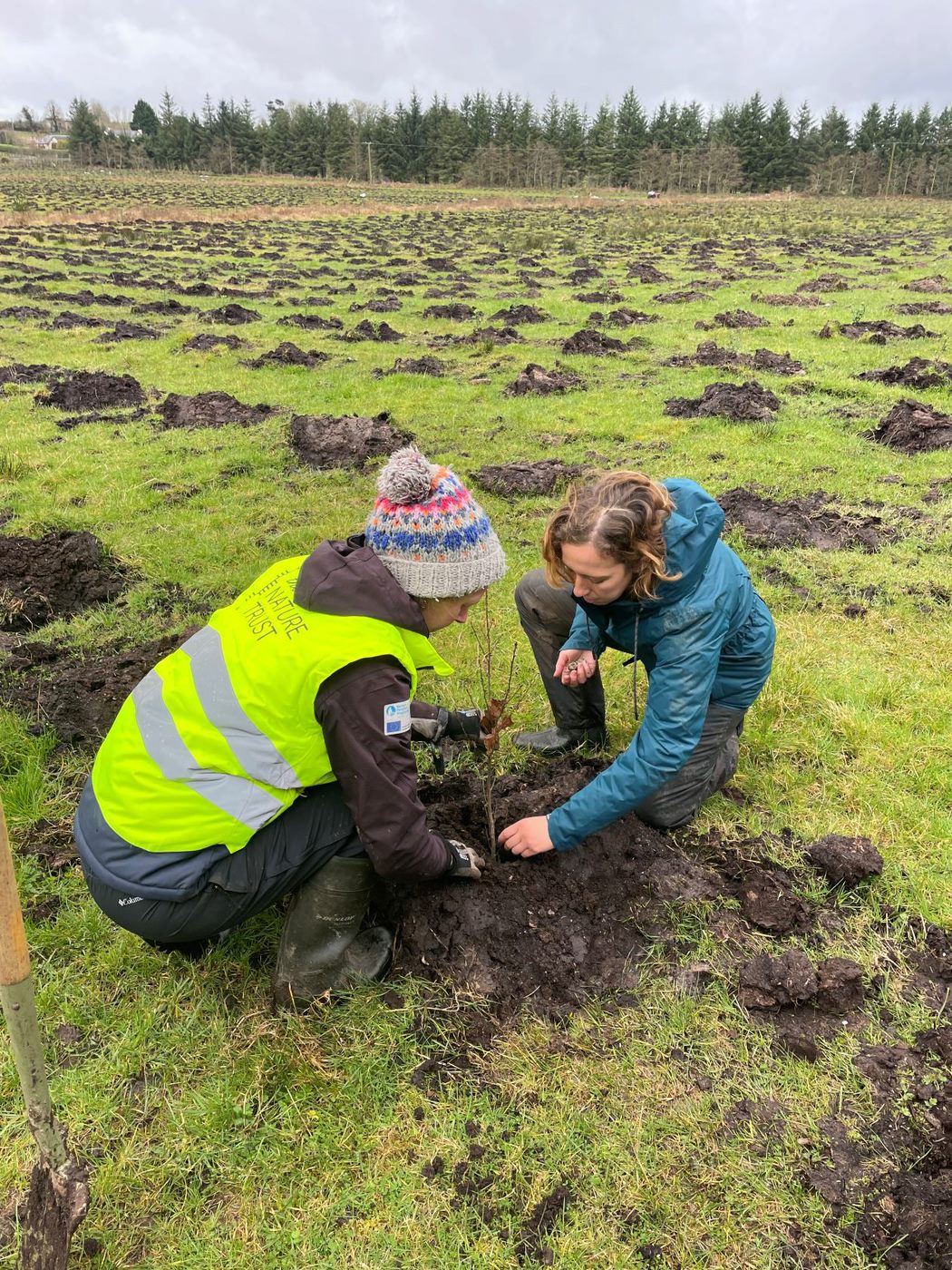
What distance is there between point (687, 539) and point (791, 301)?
49.2 ft

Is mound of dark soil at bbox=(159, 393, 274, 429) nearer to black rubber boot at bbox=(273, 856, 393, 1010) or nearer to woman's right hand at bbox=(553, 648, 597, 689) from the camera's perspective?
woman's right hand at bbox=(553, 648, 597, 689)

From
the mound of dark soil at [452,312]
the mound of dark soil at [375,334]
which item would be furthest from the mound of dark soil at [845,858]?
the mound of dark soil at [452,312]

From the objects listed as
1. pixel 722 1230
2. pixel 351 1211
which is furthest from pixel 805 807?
pixel 351 1211

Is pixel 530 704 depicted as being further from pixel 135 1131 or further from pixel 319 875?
pixel 135 1131

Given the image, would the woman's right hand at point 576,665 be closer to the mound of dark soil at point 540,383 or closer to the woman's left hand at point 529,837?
the woman's left hand at point 529,837

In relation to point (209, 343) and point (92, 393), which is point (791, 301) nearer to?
point (209, 343)

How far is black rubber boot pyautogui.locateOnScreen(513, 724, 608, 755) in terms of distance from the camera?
12.2 feet

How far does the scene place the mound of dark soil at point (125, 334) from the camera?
1285 cm

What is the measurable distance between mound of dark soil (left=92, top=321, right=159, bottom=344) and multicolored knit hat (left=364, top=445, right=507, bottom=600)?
13.0 m

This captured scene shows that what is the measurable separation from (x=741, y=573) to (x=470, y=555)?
1336 millimetres

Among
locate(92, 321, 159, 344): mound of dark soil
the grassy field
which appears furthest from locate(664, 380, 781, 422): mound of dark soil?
locate(92, 321, 159, 344): mound of dark soil

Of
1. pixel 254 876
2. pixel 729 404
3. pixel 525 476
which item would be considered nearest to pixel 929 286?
pixel 729 404

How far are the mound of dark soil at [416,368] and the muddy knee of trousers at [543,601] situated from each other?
7.80m

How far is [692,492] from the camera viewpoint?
2.62 meters
